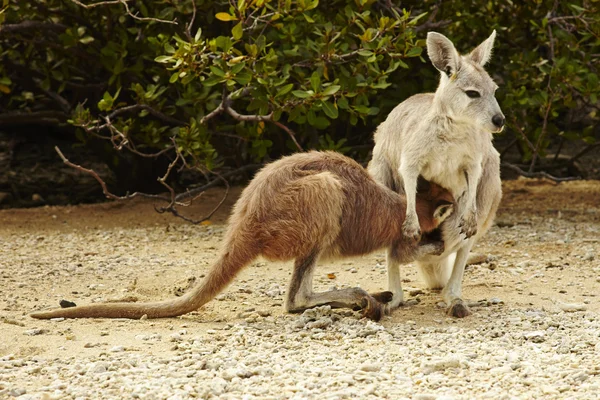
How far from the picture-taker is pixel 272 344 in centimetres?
392

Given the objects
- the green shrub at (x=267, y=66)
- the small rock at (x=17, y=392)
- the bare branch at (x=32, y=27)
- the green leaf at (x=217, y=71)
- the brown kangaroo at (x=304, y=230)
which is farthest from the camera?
the bare branch at (x=32, y=27)

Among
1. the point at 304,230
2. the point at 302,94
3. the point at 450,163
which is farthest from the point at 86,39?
the point at 450,163

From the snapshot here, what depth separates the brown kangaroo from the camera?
4.38m

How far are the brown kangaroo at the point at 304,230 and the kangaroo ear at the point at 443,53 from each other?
0.73 metres

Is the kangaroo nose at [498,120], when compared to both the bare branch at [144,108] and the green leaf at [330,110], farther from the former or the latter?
the bare branch at [144,108]

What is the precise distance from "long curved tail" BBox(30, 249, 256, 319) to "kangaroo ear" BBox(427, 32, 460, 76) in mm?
1458

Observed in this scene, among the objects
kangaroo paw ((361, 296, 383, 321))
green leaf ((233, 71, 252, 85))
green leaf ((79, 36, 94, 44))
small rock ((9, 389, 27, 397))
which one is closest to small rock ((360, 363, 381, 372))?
kangaroo paw ((361, 296, 383, 321))

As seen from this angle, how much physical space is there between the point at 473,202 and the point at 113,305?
6.54 ft

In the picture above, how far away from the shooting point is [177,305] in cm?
442

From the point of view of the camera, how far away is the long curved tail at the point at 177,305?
173 inches

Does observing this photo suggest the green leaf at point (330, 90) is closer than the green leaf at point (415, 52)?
Yes

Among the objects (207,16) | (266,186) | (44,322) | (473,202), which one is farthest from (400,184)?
(207,16)

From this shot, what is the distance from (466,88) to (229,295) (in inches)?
71.3

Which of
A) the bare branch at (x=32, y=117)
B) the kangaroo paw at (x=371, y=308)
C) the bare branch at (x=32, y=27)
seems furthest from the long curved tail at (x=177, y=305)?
the bare branch at (x=32, y=117)
